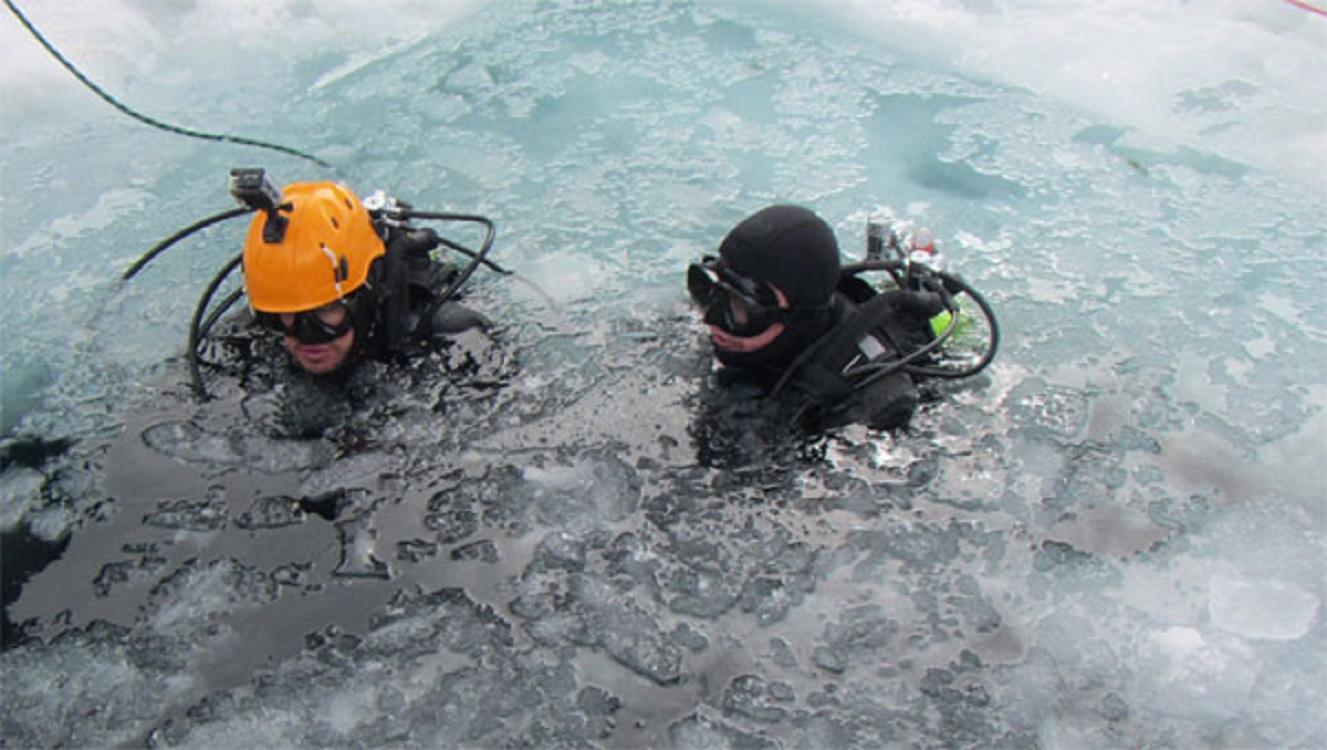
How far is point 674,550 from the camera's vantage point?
3.50 m

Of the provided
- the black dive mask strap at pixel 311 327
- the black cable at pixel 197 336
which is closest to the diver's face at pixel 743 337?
the black dive mask strap at pixel 311 327

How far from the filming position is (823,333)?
12.7ft

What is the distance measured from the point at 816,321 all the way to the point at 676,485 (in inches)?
32.7

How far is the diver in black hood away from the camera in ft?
11.9

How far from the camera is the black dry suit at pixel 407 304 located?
3.99 meters

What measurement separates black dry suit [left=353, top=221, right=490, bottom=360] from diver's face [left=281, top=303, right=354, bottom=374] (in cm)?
7

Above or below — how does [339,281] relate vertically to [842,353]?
above

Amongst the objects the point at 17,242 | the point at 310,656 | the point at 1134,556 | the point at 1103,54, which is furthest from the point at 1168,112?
the point at 17,242

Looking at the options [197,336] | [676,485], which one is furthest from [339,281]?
[676,485]

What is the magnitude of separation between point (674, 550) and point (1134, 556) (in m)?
1.66

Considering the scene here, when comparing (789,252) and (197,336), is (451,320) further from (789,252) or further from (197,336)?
(789,252)

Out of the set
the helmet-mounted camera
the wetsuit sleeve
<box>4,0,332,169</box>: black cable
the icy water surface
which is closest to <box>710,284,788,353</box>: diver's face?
the icy water surface

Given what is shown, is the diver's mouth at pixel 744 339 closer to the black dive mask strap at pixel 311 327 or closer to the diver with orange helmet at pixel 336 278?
the diver with orange helmet at pixel 336 278

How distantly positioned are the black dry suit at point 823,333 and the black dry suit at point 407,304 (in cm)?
124
